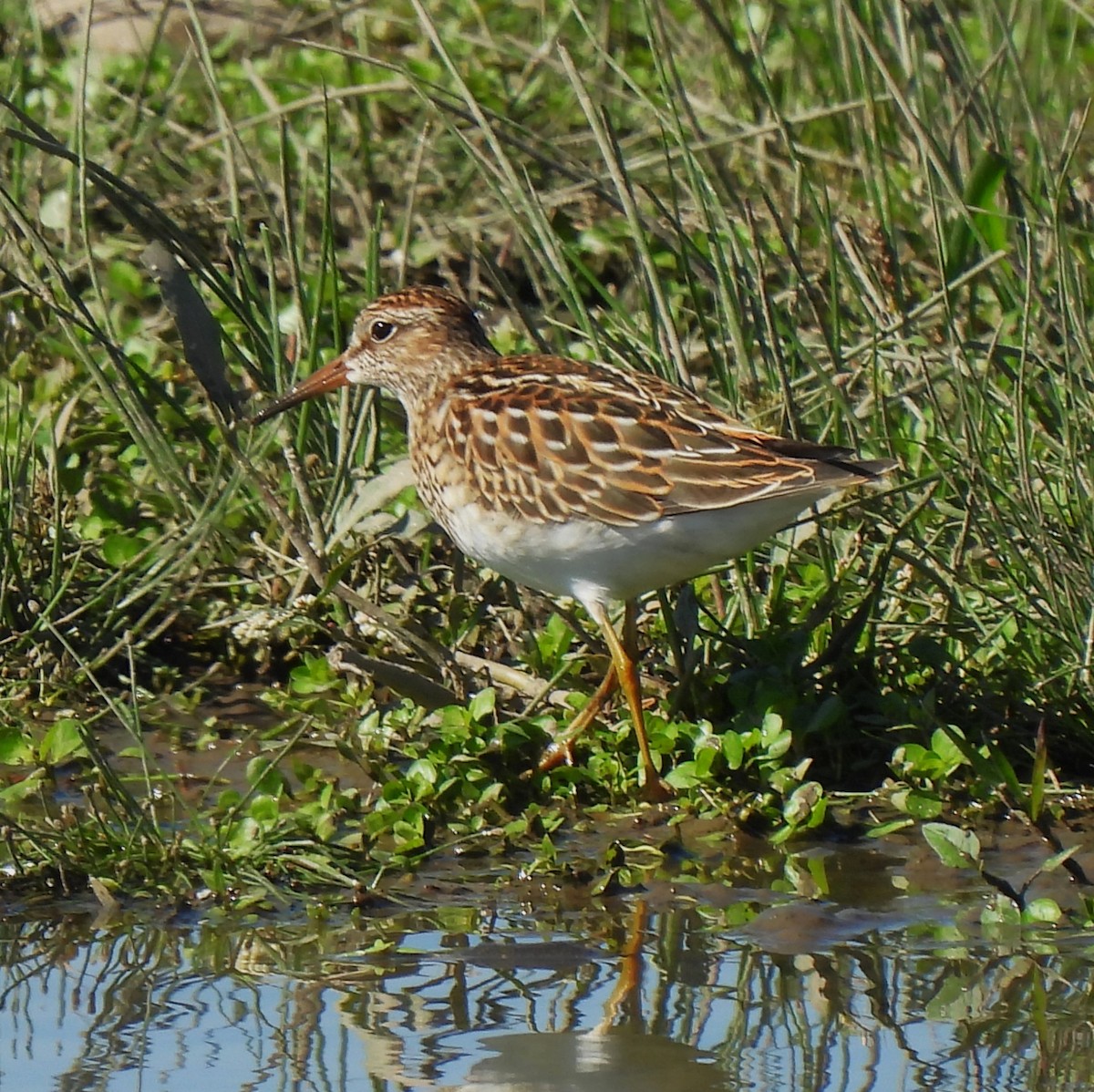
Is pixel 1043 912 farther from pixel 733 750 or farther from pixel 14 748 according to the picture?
pixel 14 748

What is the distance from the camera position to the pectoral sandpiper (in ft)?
15.6

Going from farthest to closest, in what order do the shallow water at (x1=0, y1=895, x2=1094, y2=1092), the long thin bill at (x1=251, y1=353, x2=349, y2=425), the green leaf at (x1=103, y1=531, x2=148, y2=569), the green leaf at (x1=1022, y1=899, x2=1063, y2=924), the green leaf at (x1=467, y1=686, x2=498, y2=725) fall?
the green leaf at (x1=103, y1=531, x2=148, y2=569) → the long thin bill at (x1=251, y1=353, x2=349, y2=425) → the green leaf at (x1=467, y1=686, x2=498, y2=725) → the green leaf at (x1=1022, y1=899, x2=1063, y2=924) → the shallow water at (x1=0, y1=895, x2=1094, y2=1092)

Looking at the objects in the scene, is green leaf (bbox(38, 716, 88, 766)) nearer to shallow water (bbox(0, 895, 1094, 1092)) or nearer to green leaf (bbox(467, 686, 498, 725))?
shallow water (bbox(0, 895, 1094, 1092))

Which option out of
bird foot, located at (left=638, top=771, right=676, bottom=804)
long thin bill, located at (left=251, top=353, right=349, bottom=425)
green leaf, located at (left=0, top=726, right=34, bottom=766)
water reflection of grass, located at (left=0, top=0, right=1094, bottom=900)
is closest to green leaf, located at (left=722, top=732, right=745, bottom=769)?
water reflection of grass, located at (left=0, top=0, right=1094, bottom=900)

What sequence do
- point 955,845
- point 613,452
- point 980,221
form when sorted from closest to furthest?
point 955,845 < point 613,452 < point 980,221

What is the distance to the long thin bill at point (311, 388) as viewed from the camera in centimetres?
552

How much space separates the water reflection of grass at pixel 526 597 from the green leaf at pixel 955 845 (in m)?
0.22

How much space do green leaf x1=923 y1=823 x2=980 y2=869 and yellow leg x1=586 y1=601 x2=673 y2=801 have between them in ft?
2.42

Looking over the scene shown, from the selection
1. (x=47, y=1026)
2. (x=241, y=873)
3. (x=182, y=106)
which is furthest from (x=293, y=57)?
(x=47, y=1026)

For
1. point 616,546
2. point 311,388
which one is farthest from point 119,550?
point 616,546

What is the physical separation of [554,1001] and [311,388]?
7.45 feet

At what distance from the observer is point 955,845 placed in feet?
14.5

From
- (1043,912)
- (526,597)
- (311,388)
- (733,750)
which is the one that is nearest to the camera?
(1043,912)

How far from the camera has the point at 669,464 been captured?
16.0 feet
